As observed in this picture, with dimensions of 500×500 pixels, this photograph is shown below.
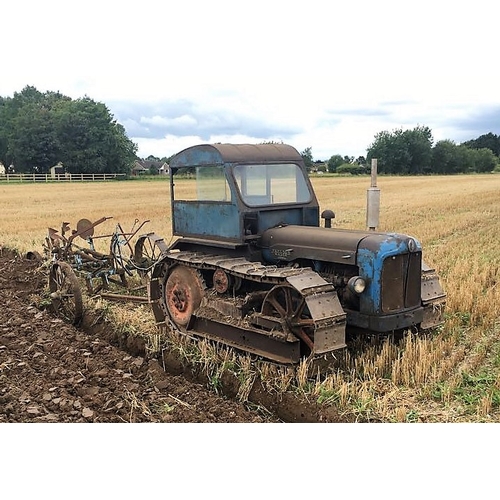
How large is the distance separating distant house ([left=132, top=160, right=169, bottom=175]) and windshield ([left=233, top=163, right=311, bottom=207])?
169cm

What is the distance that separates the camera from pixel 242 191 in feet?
21.9

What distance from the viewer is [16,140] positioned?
6.82 meters

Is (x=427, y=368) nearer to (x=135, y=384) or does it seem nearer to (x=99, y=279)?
(x=135, y=384)

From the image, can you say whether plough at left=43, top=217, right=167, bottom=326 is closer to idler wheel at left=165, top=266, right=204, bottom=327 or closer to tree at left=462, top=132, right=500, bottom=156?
idler wheel at left=165, top=266, right=204, bottom=327

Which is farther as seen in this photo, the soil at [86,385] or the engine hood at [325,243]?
the engine hood at [325,243]

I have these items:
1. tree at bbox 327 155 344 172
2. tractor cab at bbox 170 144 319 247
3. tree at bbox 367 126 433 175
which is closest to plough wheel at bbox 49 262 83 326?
tractor cab at bbox 170 144 319 247

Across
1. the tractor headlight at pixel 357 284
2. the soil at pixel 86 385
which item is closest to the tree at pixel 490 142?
the tractor headlight at pixel 357 284

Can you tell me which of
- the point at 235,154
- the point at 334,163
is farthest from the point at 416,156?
the point at 235,154

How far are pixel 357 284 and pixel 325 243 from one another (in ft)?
2.34

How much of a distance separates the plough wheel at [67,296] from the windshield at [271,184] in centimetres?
299

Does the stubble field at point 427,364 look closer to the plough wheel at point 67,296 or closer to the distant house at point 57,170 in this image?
the plough wheel at point 67,296

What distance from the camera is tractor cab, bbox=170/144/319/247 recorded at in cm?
667

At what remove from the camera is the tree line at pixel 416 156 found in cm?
683

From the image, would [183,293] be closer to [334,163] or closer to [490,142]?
[334,163]
